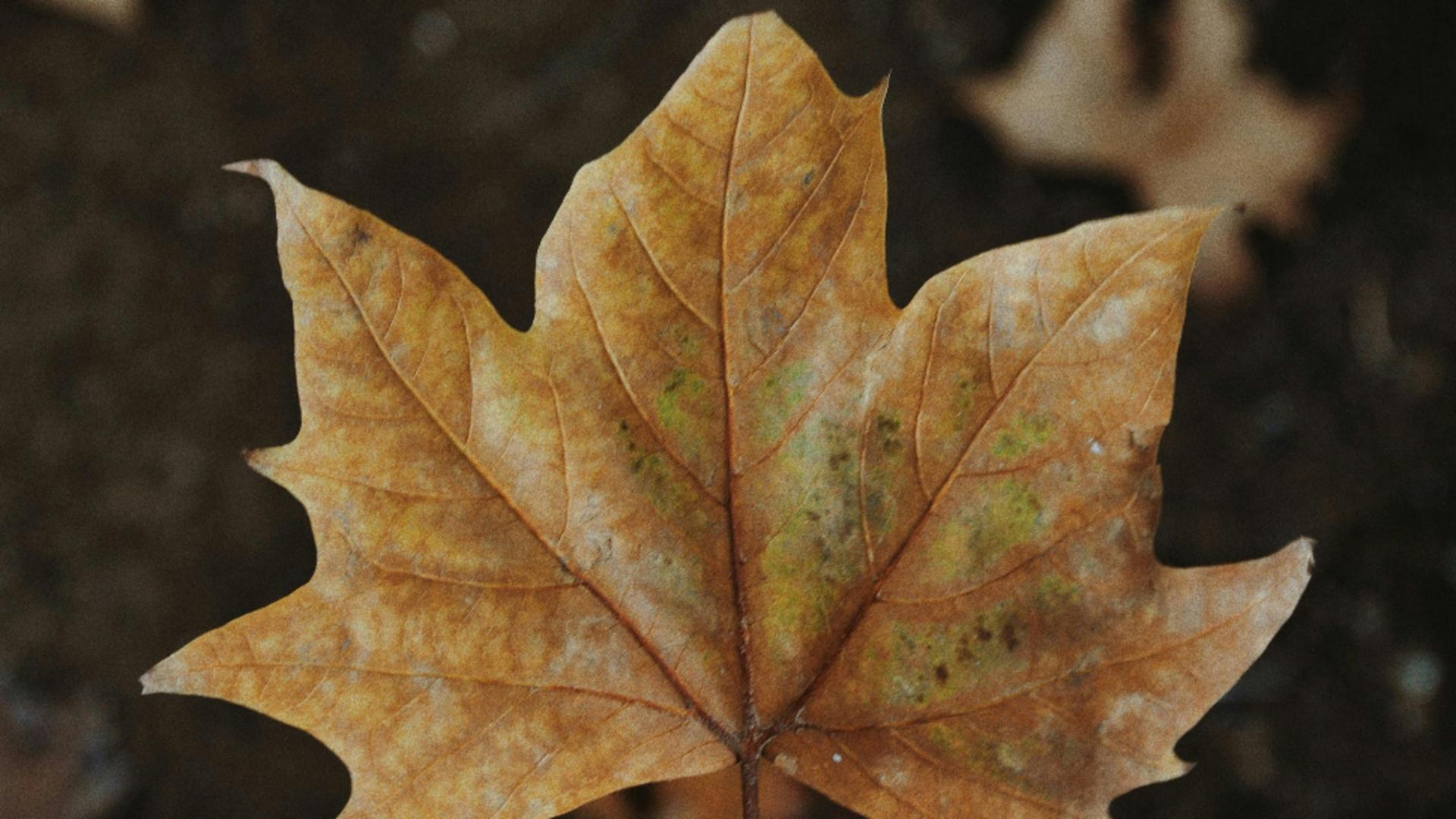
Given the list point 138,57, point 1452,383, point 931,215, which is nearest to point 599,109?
point 931,215

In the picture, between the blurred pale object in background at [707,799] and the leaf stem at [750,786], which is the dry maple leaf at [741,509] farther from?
the blurred pale object in background at [707,799]

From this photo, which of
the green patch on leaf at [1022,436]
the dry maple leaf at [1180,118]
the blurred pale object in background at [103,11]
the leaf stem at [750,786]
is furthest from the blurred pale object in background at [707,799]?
the blurred pale object in background at [103,11]

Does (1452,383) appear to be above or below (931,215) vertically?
below

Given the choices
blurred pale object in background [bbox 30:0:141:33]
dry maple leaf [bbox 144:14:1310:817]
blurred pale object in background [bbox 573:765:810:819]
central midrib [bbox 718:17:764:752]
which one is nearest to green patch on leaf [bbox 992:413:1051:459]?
dry maple leaf [bbox 144:14:1310:817]

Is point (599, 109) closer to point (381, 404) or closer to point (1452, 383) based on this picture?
point (381, 404)

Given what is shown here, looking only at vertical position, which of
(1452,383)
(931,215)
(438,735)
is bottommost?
(1452,383)

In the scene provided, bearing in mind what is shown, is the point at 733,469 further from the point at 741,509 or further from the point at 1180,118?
the point at 1180,118

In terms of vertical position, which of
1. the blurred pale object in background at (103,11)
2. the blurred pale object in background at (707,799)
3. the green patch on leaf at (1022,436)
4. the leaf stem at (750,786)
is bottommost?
the blurred pale object in background at (707,799)
